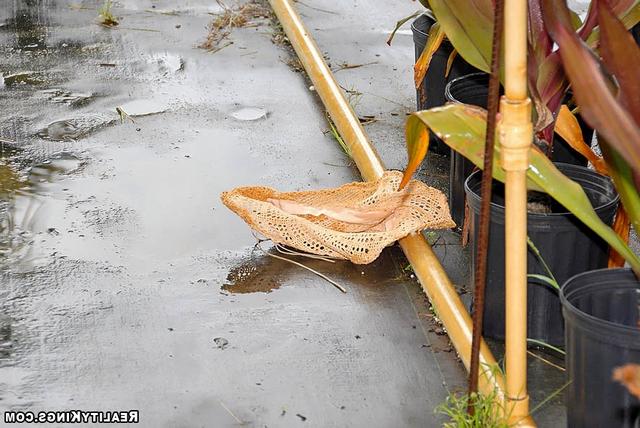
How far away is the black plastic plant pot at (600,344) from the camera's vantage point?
6.80 feet

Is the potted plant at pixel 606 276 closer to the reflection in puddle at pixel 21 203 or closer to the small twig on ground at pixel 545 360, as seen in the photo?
the small twig on ground at pixel 545 360

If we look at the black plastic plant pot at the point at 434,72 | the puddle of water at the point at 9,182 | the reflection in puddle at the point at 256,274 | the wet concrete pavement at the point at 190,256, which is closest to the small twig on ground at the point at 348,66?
the wet concrete pavement at the point at 190,256

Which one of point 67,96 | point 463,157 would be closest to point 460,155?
point 463,157

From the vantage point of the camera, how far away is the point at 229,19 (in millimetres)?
5465

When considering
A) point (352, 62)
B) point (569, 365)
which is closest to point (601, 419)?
point (569, 365)

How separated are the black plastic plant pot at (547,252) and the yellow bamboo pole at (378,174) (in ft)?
0.36

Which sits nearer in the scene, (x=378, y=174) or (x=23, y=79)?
(x=378, y=174)

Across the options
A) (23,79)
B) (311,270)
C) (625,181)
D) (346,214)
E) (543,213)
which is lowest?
(23,79)

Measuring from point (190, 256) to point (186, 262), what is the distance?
40mm

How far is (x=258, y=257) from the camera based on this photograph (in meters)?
3.18

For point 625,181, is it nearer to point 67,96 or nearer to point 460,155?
point 460,155

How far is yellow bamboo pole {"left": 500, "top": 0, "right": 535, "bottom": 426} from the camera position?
6.21 feet

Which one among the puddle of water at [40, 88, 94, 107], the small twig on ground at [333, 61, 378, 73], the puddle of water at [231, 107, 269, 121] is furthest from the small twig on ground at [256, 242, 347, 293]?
the small twig on ground at [333, 61, 378, 73]

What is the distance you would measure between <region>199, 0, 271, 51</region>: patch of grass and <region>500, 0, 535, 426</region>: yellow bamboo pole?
3.35 m
